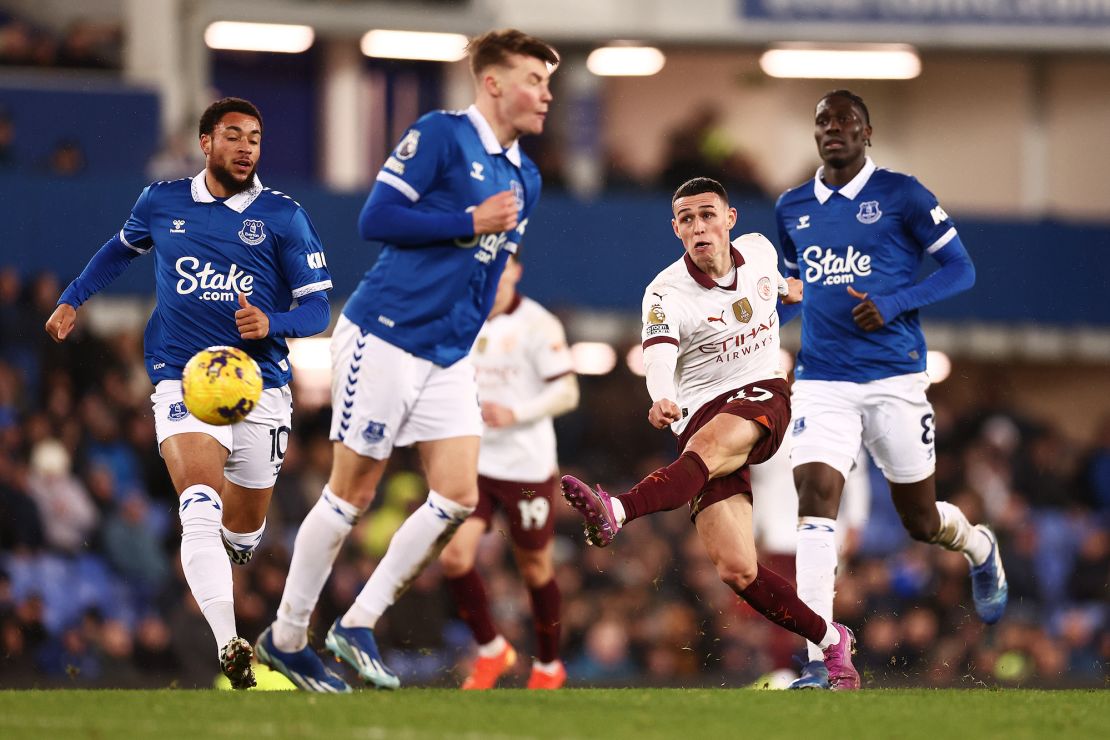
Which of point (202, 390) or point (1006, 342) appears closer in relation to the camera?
point (202, 390)

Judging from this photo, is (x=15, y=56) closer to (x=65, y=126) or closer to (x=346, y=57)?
(x=65, y=126)

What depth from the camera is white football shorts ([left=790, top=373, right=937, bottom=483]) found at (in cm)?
914

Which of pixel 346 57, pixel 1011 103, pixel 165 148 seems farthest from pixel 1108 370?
pixel 165 148

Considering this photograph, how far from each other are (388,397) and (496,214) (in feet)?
3.12

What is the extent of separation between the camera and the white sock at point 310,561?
7906mm

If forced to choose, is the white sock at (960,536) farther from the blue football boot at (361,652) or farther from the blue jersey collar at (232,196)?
the blue jersey collar at (232,196)

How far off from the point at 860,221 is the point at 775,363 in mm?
971

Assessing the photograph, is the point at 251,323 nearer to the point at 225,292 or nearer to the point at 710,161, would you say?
the point at 225,292

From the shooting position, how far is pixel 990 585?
33.4 ft

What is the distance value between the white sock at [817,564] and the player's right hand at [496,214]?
2.49 meters

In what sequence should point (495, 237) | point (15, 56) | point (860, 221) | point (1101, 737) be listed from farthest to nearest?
1. point (15, 56)
2. point (860, 221)
3. point (495, 237)
4. point (1101, 737)

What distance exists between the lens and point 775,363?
8.96 metres

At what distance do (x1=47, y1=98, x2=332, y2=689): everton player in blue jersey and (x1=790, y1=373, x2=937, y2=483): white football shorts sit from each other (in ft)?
8.51

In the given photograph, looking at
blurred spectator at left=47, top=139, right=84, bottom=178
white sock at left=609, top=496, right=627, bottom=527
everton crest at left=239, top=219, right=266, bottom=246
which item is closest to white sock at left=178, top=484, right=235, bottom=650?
everton crest at left=239, top=219, right=266, bottom=246
